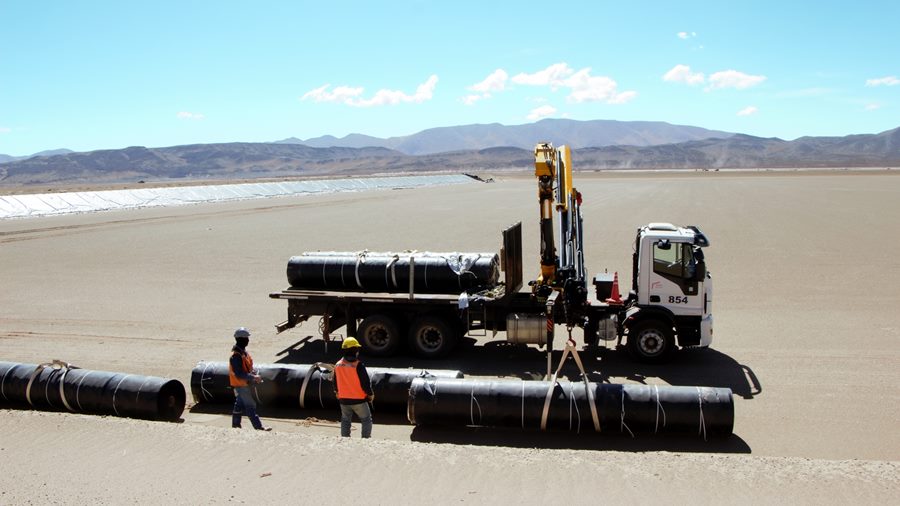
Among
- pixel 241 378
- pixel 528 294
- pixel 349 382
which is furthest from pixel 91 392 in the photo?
pixel 528 294

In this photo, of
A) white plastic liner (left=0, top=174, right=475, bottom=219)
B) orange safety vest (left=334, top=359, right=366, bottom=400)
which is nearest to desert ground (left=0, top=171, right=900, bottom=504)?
orange safety vest (left=334, top=359, right=366, bottom=400)

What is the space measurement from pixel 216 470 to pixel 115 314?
1178cm

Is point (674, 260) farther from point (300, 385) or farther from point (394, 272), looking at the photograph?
point (300, 385)

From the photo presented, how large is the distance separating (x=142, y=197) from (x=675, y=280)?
2479 inches

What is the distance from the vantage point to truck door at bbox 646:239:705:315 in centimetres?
1321

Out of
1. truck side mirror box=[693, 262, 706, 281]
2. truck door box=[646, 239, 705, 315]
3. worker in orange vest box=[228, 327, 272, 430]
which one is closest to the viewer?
worker in orange vest box=[228, 327, 272, 430]

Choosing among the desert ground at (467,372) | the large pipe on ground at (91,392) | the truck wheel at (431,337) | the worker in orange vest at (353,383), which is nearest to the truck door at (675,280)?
the desert ground at (467,372)

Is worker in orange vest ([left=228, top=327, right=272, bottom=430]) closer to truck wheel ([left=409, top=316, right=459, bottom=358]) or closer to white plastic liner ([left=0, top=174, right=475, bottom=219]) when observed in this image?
truck wheel ([left=409, top=316, right=459, bottom=358])

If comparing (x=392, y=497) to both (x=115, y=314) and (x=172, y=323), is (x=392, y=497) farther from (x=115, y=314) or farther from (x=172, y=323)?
(x=115, y=314)

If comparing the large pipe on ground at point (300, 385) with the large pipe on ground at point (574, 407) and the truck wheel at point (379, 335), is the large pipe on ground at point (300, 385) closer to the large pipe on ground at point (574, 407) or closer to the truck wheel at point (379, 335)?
the large pipe on ground at point (574, 407)

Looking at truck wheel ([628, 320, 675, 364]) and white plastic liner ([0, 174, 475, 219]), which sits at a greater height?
white plastic liner ([0, 174, 475, 219])

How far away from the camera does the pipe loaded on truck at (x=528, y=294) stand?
13.3 m

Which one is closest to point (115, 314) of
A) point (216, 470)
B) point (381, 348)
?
point (381, 348)

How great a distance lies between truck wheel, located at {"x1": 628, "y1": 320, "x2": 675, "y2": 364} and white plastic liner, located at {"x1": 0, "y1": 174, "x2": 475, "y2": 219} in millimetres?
52447
